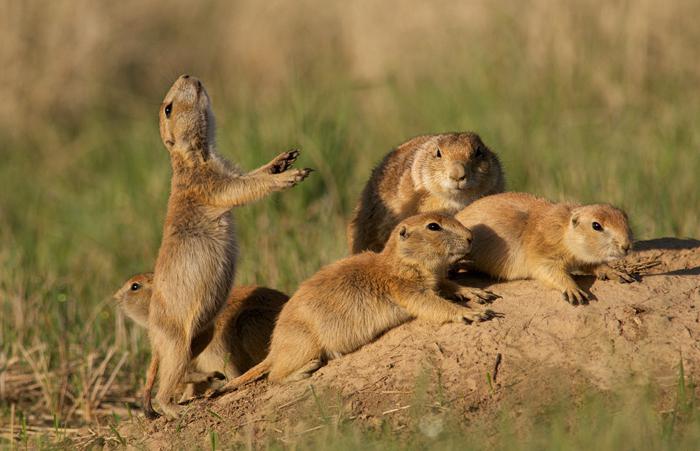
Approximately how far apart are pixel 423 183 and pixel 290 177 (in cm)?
137

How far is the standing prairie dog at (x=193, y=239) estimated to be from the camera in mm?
7074

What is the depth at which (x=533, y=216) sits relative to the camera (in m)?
6.90

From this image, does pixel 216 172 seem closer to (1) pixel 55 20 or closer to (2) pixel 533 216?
(2) pixel 533 216

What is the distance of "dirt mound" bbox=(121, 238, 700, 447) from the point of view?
245 inches

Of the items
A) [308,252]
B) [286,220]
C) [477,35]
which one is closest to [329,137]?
[286,220]

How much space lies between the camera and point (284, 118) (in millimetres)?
13570

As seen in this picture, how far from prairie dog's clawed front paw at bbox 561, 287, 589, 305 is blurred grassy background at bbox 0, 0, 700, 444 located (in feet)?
12.1

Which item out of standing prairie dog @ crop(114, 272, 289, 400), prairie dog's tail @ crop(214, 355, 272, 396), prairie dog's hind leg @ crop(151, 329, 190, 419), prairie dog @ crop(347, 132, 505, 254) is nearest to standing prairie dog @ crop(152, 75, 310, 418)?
prairie dog's hind leg @ crop(151, 329, 190, 419)

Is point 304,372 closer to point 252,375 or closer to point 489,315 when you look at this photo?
point 252,375

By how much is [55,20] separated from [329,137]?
8012 mm

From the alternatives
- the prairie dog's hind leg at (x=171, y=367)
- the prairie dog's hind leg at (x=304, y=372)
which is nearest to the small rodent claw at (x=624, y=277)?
the prairie dog's hind leg at (x=304, y=372)

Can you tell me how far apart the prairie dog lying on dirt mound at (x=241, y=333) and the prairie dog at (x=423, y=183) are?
1125 mm

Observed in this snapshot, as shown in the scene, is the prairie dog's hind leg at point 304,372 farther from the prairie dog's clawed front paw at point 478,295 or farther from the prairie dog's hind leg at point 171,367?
the prairie dog's clawed front paw at point 478,295

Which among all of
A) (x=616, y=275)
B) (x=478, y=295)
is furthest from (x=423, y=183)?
Result: (x=616, y=275)
